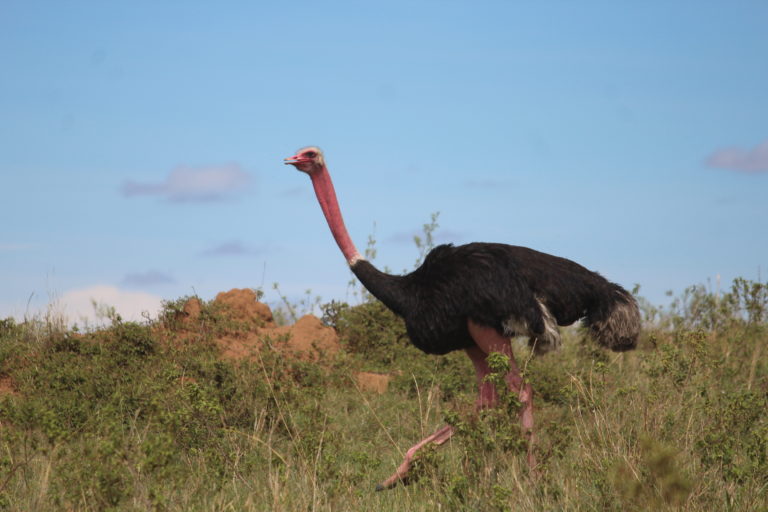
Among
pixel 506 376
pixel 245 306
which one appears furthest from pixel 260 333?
pixel 506 376

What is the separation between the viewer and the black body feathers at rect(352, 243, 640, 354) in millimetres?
6168

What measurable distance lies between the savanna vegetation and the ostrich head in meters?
1.80

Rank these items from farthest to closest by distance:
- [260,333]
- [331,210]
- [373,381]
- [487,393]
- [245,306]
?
[245,306] → [260,333] → [373,381] → [331,210] → [487,393]

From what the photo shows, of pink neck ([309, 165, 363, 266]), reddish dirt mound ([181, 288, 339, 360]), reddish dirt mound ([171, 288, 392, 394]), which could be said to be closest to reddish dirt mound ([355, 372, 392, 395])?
reddish dirt mound ([171, 288, 392, 394])

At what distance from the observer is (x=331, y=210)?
718cm

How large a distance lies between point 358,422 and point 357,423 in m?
0.04

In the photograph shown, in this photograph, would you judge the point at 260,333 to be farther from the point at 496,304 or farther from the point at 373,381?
the point at 496,304

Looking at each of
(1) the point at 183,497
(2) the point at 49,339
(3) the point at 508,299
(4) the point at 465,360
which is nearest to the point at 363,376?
(4) the point at 465,360

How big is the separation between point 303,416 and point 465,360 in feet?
8.98

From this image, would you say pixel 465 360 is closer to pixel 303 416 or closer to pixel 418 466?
pixel 303 416

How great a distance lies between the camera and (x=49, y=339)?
9891mm

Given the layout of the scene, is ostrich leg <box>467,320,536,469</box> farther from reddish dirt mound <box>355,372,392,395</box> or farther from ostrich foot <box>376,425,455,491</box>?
reddish dirt mound <box>355,372,392,395</box>

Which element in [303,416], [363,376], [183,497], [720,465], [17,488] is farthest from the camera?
[363,376]

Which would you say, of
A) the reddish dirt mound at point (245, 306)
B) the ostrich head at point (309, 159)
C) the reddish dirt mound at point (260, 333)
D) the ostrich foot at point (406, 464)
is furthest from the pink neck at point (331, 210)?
the reddish dirt mound at point (245, 306)
